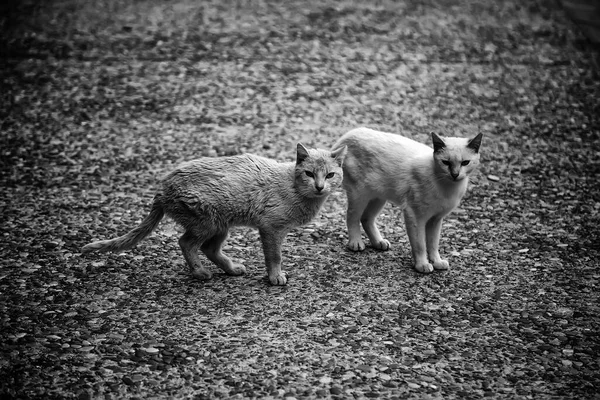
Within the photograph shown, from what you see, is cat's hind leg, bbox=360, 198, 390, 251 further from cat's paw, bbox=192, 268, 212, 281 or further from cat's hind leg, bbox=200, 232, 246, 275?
cat's paw, bbox=192, 268, 212, 281

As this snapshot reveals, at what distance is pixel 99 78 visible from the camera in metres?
7.64

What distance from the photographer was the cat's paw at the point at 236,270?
4539 millimetres

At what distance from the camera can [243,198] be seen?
4250 millimetres

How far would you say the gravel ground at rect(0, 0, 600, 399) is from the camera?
3.71 meters

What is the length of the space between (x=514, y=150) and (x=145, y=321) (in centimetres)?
393

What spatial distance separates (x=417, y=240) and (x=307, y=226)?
1.00m

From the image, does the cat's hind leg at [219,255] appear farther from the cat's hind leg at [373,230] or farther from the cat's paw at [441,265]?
the cat's paw at [441,265]

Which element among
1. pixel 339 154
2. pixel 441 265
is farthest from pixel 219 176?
pixel 441 265

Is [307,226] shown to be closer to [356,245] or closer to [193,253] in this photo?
[356,245]

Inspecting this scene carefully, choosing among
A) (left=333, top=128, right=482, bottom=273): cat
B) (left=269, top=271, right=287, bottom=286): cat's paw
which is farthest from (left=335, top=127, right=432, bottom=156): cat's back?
(left=269, top=271, right=287, bottom=286): cat's paw

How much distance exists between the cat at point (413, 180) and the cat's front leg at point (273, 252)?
26.9 inches

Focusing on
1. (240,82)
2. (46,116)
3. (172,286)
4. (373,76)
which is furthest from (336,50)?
(172,286)

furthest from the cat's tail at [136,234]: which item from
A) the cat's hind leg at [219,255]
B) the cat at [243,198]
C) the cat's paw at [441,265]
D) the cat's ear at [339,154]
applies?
the cat's paw at [441,265]

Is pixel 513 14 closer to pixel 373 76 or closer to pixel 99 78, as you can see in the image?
pixel 373 76
